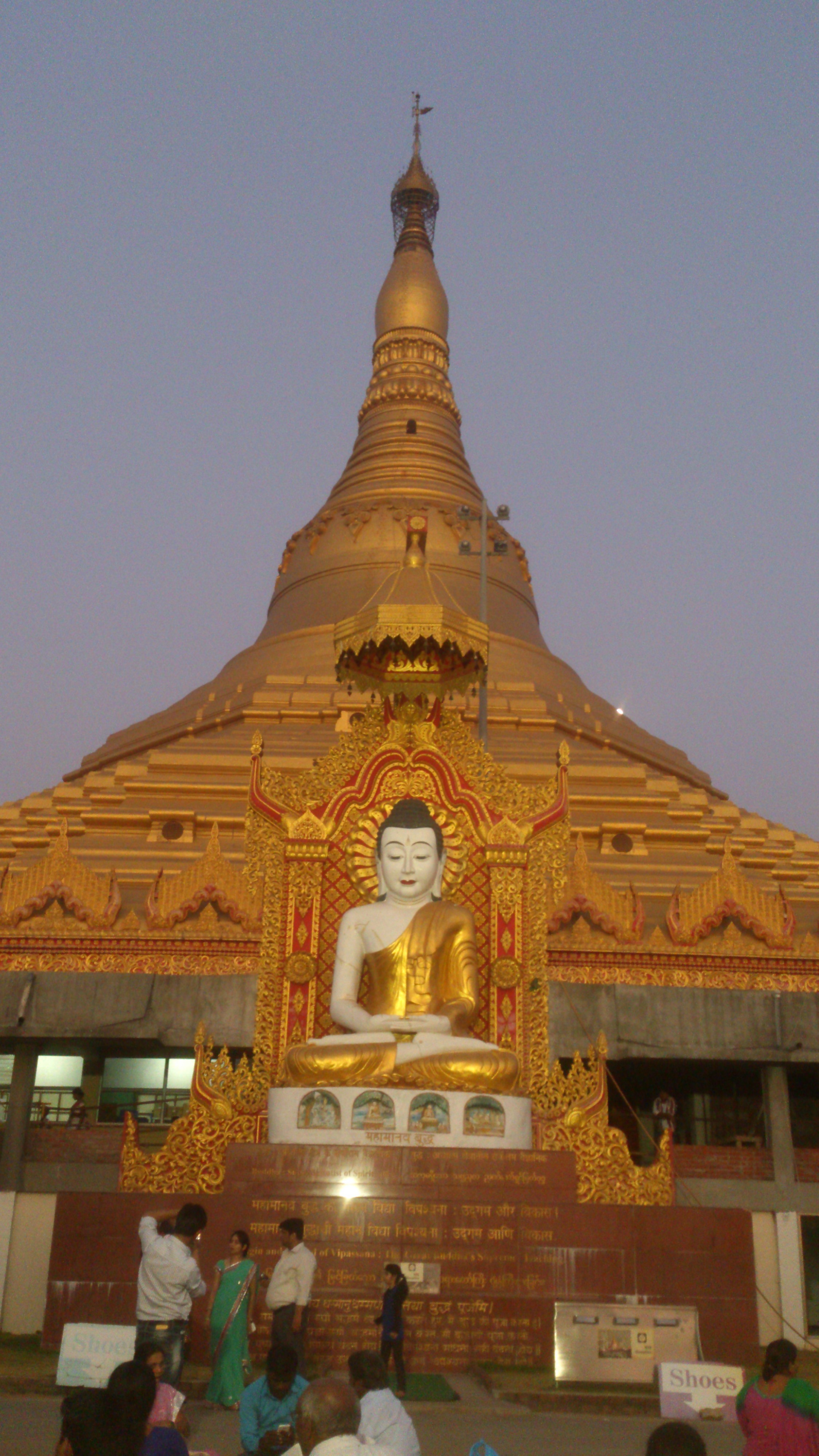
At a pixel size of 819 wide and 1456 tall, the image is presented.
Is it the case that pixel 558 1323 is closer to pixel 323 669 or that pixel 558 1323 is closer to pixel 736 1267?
pixel 736 1267

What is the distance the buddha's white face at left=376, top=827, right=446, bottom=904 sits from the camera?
11.3 metres

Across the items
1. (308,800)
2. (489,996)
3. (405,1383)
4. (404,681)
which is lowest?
(405,1383)

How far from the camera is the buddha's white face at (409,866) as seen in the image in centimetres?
1128

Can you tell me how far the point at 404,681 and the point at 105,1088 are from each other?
869 cm

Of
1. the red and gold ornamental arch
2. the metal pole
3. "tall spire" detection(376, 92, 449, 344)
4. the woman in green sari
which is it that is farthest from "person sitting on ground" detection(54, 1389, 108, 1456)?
"tall spire" detection(376, 92, 449, 344)

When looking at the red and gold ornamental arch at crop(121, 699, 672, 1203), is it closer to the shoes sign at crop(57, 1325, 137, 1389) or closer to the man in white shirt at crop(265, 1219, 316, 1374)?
the man in white shirt at crop(265, 1219, 316, 1374)

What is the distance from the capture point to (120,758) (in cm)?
2433

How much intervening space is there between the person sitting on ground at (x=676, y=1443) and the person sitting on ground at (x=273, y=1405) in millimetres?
1905

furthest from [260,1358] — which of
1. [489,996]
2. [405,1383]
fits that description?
[489,996]

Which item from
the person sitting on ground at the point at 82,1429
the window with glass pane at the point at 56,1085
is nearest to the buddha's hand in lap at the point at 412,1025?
the person sitting on ground at the point at 82,1429

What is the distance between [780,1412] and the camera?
14.5ft

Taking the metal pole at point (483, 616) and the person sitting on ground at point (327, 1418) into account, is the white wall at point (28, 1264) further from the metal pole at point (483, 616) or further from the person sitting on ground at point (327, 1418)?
the person sitting on ground at point (327, 1418)

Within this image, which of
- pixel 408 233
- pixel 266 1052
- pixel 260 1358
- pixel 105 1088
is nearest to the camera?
pixel 260 1358

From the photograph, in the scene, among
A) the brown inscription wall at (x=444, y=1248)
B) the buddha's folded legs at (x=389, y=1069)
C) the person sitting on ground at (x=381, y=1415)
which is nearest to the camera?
the person sitting on ground at (x=381, y=1415)
